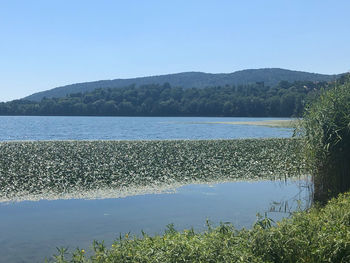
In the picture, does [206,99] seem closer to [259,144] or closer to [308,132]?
[259,144]

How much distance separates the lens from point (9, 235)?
9211mm

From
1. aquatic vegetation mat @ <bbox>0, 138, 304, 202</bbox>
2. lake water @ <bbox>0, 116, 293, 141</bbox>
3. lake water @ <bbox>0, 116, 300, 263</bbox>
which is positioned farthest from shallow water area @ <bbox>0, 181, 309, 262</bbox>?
lake water @ <bbox>0, 116, 293, 141</bbox>

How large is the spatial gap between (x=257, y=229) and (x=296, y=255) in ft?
2.43

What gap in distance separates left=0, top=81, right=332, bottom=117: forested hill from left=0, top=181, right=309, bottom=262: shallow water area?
93949 mm

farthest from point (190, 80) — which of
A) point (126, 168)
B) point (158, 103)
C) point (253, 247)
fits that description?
point (253, 247)

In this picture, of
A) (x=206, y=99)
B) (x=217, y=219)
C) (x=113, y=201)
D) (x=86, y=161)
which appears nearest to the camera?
(x=217, y=219)

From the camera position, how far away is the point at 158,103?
123 metres

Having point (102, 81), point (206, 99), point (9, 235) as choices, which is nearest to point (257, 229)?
point (9, 235)

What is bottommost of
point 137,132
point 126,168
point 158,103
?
point 126,168

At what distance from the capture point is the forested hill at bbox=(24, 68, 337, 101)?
539 ft

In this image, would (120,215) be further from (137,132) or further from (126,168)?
(137,132)

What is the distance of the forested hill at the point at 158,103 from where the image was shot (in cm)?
11088

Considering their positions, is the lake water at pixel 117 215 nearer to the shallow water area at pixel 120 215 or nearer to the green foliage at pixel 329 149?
the shallow water area at pixel 120 215

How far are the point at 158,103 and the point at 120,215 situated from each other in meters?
112
